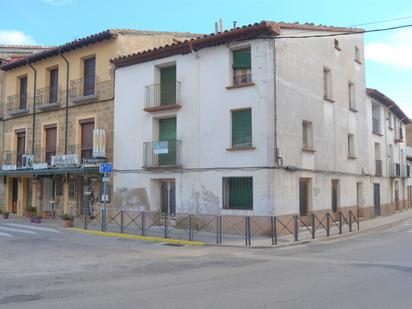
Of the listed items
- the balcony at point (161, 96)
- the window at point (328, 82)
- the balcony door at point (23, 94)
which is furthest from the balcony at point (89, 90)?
the window at point (328, 82)

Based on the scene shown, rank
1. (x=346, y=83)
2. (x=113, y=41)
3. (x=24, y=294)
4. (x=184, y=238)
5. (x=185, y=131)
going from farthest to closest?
1. (x=346, y=83)
2. (x=113, y=41)
3. (x=185, y=131)
4. (x=184, y=238)
5. (x=24, y=294)

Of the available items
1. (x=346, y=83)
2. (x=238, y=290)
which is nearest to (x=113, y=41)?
(x=346, y=83)

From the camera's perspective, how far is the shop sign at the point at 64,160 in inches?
795

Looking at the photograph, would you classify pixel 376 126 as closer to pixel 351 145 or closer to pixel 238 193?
pixel 351 145

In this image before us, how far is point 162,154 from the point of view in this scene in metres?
18.1

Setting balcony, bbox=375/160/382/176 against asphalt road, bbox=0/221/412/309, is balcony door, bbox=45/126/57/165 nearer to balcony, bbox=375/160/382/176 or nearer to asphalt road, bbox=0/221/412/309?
asphalt road, bbox=0/221/412/309

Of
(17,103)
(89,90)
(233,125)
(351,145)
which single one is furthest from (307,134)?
(17,103)

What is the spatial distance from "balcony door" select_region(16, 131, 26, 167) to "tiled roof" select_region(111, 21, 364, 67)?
852 centimetres

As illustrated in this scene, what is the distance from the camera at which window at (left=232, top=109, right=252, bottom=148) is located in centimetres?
1606

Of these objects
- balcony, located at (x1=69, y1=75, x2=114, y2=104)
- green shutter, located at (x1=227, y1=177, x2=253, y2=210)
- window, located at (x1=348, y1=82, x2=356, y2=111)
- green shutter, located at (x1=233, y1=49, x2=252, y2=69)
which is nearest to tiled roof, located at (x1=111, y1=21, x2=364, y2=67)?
green shutter, located at (x1=233, y1=49, x2=252, y2=69)

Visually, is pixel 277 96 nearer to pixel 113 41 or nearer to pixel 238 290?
pixel 113 41

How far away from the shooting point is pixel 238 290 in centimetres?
703

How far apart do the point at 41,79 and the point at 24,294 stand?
1846 centimetres

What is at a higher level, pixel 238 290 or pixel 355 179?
pixel 355 179
